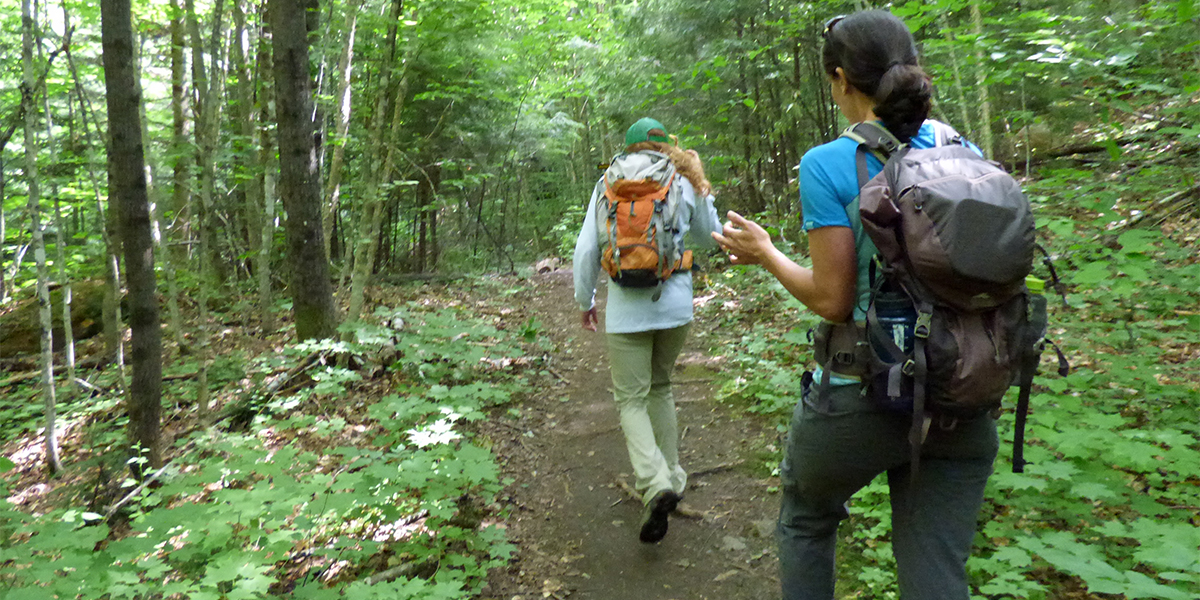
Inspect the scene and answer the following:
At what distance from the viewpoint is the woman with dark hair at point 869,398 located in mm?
1729

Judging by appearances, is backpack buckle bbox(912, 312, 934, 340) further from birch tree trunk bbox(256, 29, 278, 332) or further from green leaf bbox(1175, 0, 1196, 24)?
birch tree trunk bbox(256, 29, 278, 332)

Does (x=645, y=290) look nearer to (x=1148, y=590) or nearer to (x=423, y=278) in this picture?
(x=1148, y=590)

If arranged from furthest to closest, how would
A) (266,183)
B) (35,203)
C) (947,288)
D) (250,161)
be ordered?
(250,161)
(266,183)
(35,203)
(947,288)

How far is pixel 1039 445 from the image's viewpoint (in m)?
3.62

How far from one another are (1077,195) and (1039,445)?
7.68ft

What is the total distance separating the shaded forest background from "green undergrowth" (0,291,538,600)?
23mm

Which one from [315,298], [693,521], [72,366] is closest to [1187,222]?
[693,521]

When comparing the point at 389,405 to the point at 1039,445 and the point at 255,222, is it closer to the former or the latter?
the point at 1039,445

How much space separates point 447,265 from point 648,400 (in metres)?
12.4

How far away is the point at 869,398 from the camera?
174cm

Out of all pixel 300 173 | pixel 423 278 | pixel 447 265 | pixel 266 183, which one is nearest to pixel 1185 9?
pixel 300 173

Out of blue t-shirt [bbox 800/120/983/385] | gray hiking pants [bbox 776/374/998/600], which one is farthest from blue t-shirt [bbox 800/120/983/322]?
gray hiking pants [bbox 776/374/998/600]

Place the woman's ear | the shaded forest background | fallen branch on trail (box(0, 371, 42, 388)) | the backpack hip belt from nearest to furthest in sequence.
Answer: the backpack hip belt, the woman's ear, the shaded forest background, fallen branch on trail (box(0, 371, 42, 388))

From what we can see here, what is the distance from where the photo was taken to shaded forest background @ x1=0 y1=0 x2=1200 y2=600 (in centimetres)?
309
